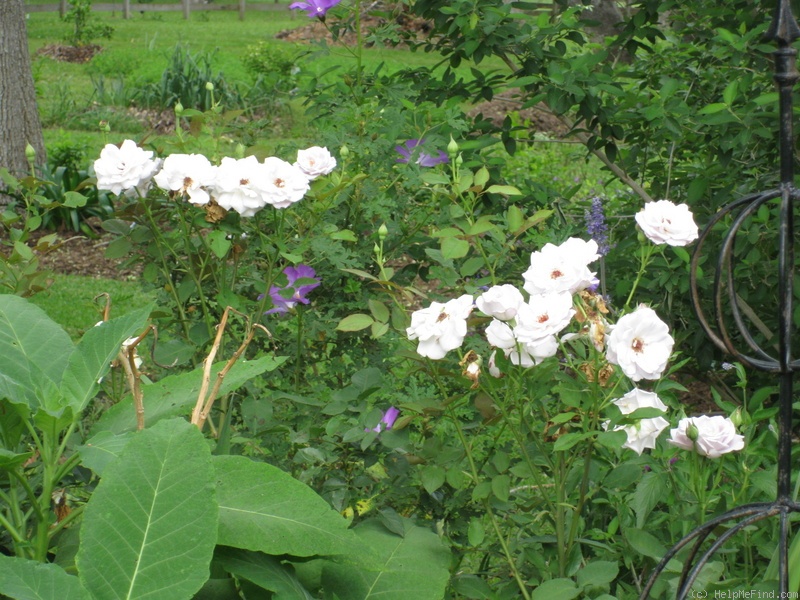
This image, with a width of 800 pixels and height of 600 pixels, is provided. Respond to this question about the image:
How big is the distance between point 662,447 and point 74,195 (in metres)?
1.34

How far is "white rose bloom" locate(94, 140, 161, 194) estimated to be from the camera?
1.73 metres

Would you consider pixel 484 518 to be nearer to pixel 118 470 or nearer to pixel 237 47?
pixel 118 470

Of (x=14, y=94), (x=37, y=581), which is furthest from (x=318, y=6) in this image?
(x=14, y=94)

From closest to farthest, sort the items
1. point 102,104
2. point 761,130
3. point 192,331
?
point 192,331, point 761,130, point 102,104

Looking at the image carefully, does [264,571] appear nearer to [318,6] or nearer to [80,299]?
[318,6]

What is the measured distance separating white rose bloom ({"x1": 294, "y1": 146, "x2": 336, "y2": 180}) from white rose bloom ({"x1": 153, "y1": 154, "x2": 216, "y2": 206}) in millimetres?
203

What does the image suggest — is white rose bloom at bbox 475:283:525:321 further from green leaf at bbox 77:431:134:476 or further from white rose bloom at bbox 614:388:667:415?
green leaf at bbox 77:431:134:476

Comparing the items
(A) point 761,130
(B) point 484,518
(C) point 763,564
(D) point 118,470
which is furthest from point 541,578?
(A) point 761,130

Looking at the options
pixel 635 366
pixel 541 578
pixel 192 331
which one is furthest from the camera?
pixel 192 331

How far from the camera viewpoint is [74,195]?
2.02 metres

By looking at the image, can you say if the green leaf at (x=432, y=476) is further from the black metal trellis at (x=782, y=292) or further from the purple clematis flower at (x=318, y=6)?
the purple clematis flower at (x=318, y=6)

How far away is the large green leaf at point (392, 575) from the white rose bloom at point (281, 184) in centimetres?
65

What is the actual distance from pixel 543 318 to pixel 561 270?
0.11 meters

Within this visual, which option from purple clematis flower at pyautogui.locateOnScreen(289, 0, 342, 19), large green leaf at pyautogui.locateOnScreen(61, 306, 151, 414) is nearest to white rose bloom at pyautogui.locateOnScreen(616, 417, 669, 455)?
large green leaf at pyautogui.locateOnScreen(61, 306, 151, 414)
